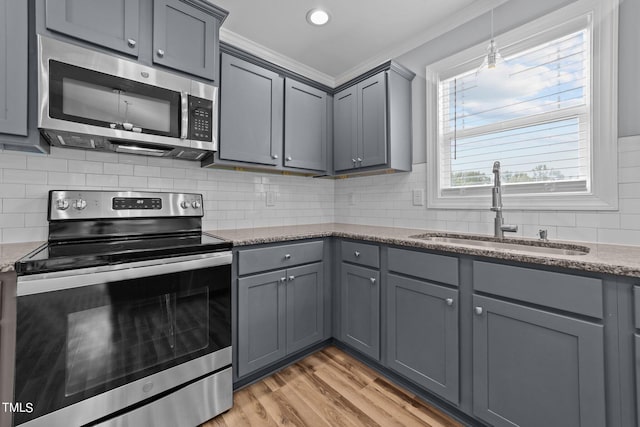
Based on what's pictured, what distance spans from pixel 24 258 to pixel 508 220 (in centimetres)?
249

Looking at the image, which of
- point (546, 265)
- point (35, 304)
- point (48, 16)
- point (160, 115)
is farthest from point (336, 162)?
point (35, 304)

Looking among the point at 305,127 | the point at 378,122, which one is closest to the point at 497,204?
the point at 378,122

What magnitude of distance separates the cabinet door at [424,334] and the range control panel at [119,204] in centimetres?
147

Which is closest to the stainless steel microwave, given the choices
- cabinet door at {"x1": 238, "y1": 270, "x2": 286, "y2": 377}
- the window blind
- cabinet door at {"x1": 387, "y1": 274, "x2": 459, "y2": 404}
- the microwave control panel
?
the microwave control panel

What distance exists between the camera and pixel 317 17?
79.1 inches

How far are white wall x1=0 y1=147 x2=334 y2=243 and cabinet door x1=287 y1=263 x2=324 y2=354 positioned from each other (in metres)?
0.72

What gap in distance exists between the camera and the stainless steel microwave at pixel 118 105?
4.21ft

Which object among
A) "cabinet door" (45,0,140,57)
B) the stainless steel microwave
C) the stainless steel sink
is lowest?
the stainless steel sink

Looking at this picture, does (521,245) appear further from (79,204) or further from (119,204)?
(79,204)

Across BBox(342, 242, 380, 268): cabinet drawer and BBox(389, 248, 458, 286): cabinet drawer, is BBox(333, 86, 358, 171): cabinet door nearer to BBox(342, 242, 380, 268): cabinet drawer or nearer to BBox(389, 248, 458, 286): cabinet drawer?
BBox(342, 242, 380, 268): cabinet drawer

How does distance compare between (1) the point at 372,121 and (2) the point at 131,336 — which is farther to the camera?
(1) the point at 372,121

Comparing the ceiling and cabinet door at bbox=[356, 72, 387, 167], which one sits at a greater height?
the ceiling

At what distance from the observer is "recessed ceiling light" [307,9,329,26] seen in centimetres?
196

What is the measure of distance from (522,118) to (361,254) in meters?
1.38
